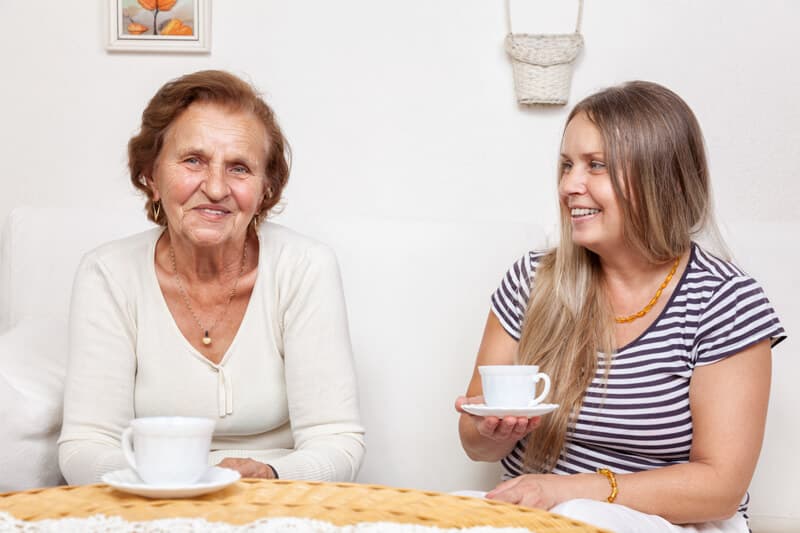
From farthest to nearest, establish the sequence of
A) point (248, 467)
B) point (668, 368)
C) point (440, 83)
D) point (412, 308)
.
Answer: point (440, 83) < point (412, 308) < point (668, 368) < point (248, 467)

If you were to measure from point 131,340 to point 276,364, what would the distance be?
0.84 ft

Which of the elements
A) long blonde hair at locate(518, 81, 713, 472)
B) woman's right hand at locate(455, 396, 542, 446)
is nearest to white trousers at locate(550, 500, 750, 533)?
woman's right hand at locate(455, 396, 542, 446)

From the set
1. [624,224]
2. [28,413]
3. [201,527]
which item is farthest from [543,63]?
[201,527]

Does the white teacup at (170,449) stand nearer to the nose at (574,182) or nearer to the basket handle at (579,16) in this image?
the nose at (574,182)

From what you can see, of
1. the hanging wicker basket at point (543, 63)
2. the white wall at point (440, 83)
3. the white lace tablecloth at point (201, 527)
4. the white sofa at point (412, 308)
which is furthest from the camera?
the white wall at point (440, 83)

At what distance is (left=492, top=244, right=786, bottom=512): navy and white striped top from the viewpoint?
1.63 metres

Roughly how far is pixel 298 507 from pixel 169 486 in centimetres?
14

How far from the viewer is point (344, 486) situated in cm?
118

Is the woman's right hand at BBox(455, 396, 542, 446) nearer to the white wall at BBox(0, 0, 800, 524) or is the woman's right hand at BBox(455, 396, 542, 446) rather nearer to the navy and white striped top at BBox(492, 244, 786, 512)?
the navy and white striped top at BBox(492, 244, 786, 512)

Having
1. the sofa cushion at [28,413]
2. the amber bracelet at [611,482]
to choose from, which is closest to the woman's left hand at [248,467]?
the sofa cushion at [28,413]

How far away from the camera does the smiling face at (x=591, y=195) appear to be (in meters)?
1.68

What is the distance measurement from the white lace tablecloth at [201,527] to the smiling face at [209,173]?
0.78 metres

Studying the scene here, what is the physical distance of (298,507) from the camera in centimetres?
107

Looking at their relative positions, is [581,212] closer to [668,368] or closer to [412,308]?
[668,368]
